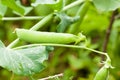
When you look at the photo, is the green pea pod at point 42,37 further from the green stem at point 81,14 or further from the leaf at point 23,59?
the green stem at point 81,14

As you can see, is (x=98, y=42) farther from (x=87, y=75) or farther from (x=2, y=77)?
(x=2, y=77)

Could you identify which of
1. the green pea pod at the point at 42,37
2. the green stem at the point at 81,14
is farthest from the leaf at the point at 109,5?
the green pea pod at the point at 42,37

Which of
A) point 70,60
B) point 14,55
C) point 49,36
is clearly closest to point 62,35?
point 49,36

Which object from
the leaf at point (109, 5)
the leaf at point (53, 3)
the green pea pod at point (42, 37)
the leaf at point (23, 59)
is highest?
the leaf at point (53, 3)

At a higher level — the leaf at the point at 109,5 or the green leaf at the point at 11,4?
the green leaf at the point at 11,4

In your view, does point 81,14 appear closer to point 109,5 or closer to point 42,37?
point 109,5

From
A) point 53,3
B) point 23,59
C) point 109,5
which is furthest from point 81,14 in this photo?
point 23,59

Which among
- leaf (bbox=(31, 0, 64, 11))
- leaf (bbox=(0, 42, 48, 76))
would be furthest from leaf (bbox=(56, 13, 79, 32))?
leaf (bbox=(0, 42, 48, 76))

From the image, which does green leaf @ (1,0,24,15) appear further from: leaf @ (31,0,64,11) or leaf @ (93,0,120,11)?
leaf @ (93,0,120,11)
